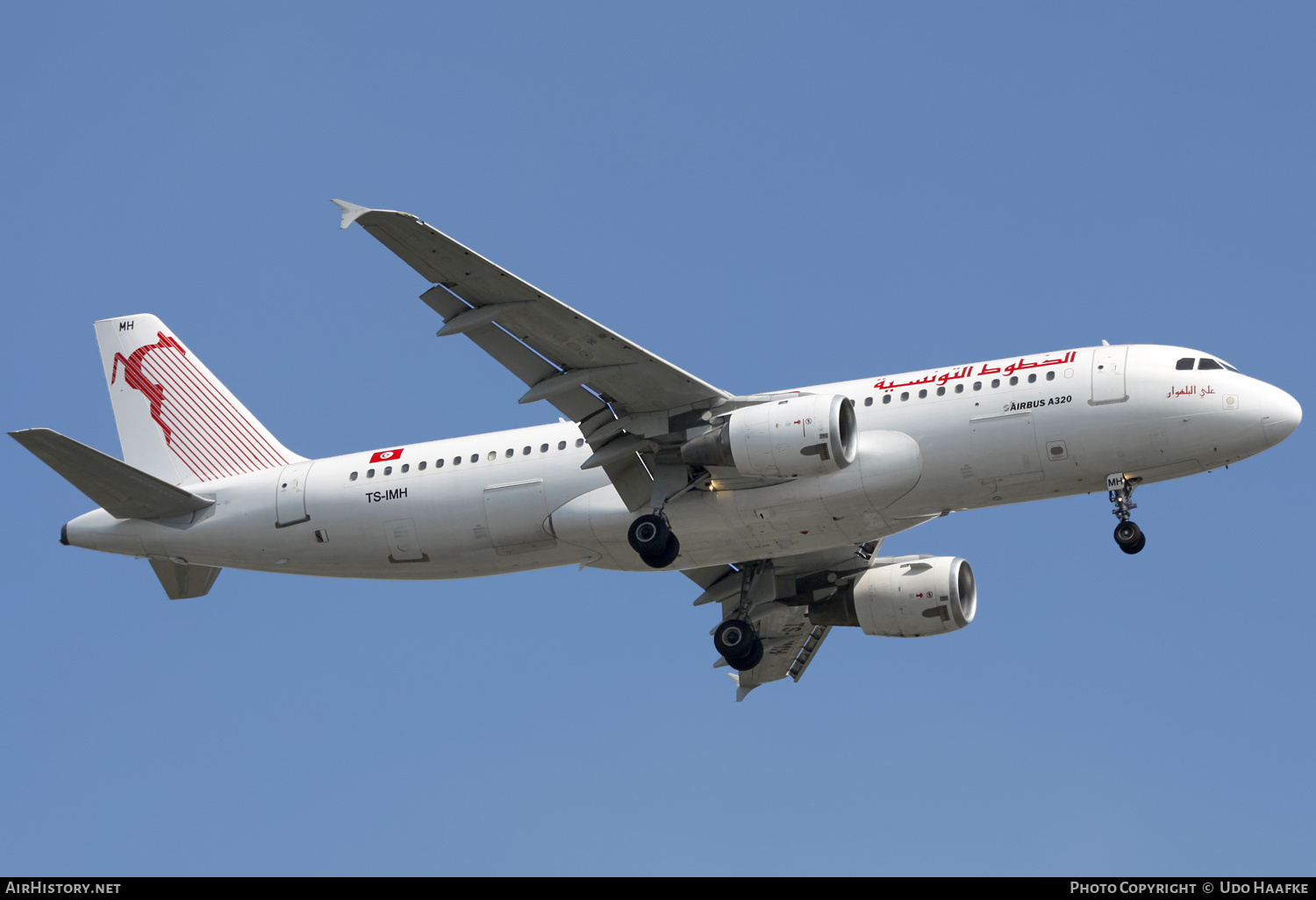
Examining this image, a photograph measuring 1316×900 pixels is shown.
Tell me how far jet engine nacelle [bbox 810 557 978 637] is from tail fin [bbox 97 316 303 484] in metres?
14.7

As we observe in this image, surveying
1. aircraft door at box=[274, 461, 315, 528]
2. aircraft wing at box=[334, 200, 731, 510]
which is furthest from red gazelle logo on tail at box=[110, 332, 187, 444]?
aircraft wing at box=[334, 200, 731, 510]

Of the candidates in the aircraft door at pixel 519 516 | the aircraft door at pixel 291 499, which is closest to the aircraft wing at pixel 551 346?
the aircraft door at pixel 519 516

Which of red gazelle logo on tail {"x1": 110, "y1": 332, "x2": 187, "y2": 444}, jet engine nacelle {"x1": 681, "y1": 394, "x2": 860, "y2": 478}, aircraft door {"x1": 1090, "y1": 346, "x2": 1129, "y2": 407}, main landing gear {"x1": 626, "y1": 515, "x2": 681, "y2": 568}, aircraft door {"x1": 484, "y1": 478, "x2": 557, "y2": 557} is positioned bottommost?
main landing gear {"x1": 626, "y1": 515, "x2": 681, "y2": 568}

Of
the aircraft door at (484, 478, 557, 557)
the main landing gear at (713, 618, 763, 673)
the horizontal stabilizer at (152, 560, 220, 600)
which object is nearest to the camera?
the aircraft door at (484, 478, 557, 557)

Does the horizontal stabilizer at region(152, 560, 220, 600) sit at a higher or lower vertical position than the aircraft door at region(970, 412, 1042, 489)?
lower

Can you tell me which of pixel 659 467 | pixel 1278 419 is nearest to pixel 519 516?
pixel 659 467

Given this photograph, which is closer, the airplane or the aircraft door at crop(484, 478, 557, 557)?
the airplane

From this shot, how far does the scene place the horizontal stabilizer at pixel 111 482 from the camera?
34.9 meters

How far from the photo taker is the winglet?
94.9 ft

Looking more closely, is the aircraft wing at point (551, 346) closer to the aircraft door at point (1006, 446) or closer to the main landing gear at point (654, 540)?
the main landing gear at point (654, 540)

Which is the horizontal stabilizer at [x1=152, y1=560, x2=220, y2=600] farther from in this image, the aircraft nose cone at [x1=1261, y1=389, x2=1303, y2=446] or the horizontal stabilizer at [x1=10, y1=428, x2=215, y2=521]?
the aircraft nose cone at [x1=1261, y1=389, x2=1303, y2=446]

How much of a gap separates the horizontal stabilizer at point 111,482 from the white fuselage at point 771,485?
1.41ft

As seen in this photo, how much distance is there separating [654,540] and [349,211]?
32.4ft

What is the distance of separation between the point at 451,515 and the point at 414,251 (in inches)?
306
